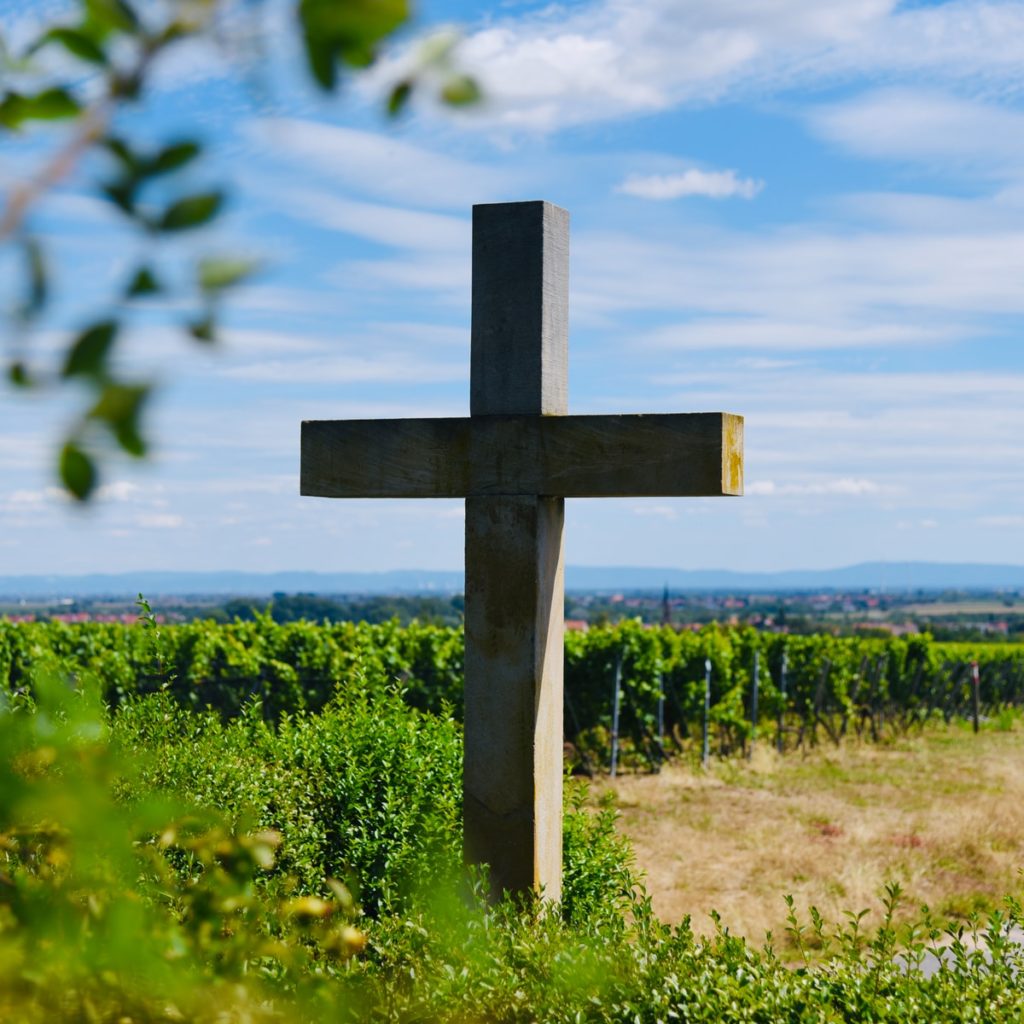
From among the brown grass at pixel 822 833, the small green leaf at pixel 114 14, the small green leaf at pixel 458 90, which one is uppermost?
the small green leaf at pixel 114 14

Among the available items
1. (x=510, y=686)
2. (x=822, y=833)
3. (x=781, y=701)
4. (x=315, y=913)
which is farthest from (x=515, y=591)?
(x=781, y=701)

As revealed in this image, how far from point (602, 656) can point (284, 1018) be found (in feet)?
44.3

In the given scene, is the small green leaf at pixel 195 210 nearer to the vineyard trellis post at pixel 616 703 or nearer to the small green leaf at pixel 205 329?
the small green leaf at pixel 205 329

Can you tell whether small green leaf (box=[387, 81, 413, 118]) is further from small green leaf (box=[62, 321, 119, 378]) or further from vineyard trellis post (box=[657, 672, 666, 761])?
vineyard trellis post (box=[657, 672, 666, 761])

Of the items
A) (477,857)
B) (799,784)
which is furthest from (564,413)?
(799,784)

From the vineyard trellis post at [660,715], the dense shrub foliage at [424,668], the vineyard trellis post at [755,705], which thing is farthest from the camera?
the vineyard trellis post at [755,705]

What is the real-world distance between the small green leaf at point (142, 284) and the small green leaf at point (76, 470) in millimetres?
131

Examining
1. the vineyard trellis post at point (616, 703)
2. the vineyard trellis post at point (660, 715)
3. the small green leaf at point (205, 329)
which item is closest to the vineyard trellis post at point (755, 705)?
the vineyard trellis post at point (660, 715)

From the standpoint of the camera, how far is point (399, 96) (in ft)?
3.73

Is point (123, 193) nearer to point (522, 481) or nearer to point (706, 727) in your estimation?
point (522, 481)

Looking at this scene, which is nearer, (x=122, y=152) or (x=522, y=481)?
(x=122, y=152)

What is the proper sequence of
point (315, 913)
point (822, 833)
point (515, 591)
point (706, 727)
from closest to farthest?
point (315, 913) → point (515, 591) → point (822, 833) → point (706, 727)

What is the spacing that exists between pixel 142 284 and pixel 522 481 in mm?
3230

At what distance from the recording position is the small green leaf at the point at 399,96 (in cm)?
113
